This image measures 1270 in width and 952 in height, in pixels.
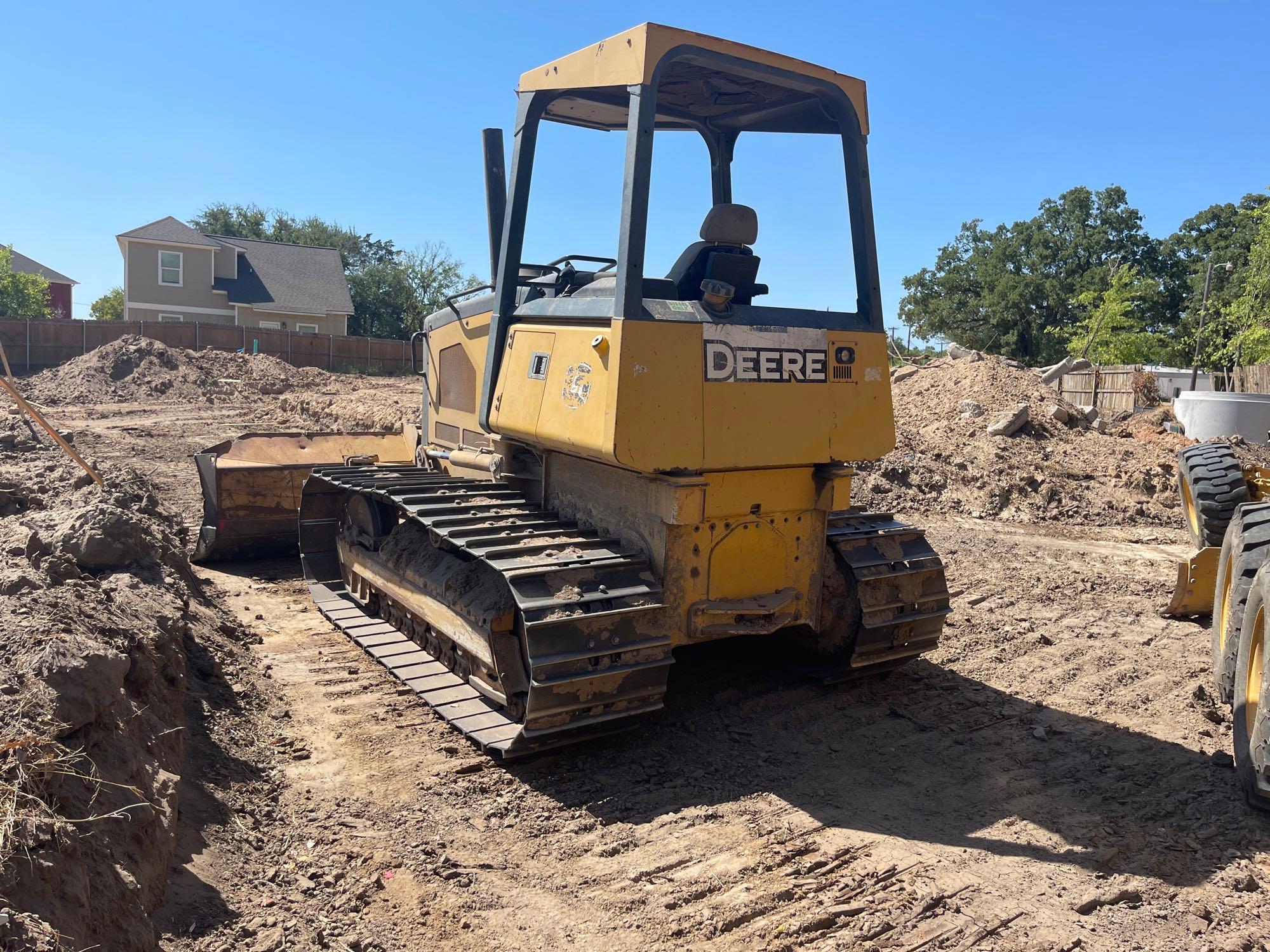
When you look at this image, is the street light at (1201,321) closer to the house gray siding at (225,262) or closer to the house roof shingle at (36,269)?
the house gray siding at (225,262)

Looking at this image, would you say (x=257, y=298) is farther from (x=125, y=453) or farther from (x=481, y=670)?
(x=481, y=670)

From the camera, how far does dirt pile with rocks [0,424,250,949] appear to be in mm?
2439

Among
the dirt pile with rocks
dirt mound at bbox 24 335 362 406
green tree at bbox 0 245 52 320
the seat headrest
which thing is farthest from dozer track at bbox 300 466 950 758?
green tree at bbox 0 245 52 320

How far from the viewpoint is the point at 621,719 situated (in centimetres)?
423

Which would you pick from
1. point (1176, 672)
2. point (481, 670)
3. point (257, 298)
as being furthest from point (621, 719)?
point (257, 298)

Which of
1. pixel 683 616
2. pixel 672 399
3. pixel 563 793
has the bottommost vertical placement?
pixel 563 793

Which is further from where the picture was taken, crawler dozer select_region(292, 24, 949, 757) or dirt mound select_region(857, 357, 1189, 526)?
dirt mound select_region(857, 357, 1189, 526)

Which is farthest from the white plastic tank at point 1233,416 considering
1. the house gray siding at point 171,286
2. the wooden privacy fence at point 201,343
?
the house gray siding at point 171,286

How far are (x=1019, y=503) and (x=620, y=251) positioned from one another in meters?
9.44

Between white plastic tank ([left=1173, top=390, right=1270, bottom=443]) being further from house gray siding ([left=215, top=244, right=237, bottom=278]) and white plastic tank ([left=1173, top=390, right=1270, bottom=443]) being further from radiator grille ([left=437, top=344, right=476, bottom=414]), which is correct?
house gray siding ([left=215, top=244, right=237, bottom=278])

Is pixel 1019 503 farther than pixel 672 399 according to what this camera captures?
Yes

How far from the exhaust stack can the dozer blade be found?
17.9 feet

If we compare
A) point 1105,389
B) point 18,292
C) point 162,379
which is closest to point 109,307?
point 18,292

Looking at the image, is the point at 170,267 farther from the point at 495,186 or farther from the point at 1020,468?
the point at 495,186
